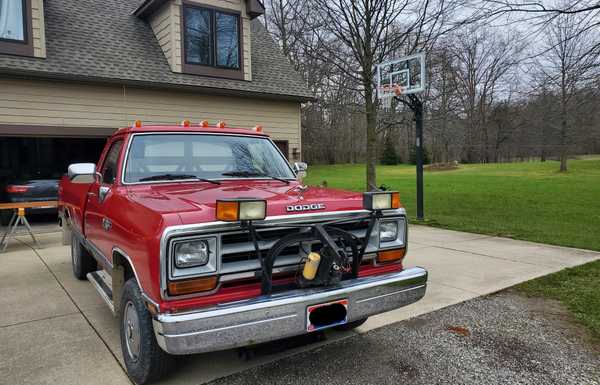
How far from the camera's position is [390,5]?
11477 millimetres

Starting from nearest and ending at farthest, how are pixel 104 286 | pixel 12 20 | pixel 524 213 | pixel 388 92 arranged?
pixel 104 286, pixel 12 20, pixel 388 92, pixel 524 213

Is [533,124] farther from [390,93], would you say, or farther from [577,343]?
[577,343]

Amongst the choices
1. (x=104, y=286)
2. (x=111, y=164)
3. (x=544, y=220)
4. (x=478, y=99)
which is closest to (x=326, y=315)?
(x=104, y=286)

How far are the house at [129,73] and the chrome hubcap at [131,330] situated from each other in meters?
8.18

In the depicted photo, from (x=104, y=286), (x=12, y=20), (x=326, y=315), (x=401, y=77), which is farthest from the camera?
(x=401, y=77)

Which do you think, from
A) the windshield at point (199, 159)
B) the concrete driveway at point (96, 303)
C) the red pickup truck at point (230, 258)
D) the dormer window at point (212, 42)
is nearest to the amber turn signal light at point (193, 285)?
the red pickup truck at point (230, 258)

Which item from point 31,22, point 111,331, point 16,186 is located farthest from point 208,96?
point 111,331

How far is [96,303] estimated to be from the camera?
484 cm

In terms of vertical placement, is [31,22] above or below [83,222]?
above

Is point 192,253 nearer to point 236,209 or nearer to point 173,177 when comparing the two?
point 236,209

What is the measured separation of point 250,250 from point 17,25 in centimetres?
977

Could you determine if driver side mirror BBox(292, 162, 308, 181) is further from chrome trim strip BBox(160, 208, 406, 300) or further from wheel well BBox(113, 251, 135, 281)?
wheel well BBox(113, 251, 135, 281)

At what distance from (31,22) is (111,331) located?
27.8 feet

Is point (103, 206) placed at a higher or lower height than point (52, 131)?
lower
